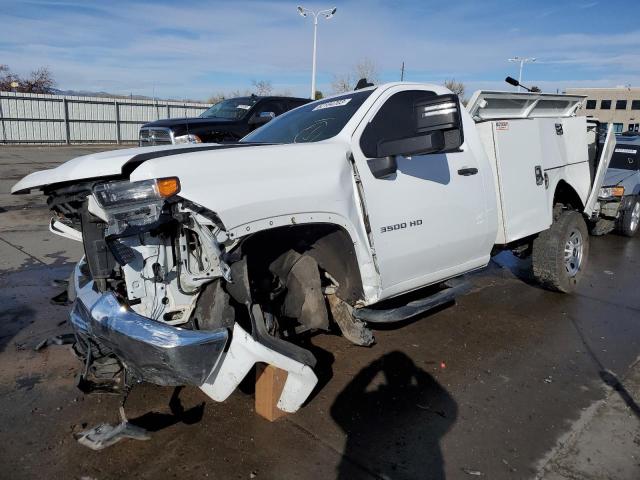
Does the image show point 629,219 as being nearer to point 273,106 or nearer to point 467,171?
point 467,171

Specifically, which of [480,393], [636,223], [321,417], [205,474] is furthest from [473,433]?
[636,223]

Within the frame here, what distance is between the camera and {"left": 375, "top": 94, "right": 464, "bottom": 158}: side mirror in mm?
3186

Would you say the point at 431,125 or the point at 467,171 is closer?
the point at 431,125

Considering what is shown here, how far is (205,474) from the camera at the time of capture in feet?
9.70

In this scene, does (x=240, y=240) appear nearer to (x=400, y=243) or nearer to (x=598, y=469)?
(x=400, y=243)

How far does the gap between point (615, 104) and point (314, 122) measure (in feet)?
239

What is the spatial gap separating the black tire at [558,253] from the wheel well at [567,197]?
221 millimetres

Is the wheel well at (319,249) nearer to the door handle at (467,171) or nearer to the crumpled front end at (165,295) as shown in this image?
the crumpled front end at (165,295)

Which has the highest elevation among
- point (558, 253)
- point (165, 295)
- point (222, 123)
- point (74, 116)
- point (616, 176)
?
point (74, 116)

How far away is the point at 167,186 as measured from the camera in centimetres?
264

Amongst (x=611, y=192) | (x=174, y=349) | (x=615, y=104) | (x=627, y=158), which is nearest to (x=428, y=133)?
(x=174, y=349)

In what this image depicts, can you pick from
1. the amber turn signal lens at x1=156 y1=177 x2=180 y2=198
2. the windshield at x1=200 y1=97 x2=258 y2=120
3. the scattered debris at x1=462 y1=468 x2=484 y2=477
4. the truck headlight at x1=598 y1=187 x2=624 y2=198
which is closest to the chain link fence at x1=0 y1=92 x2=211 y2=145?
the windshield at x1=200 y1=97 x2=258 y2=120

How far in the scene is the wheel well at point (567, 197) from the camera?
6.16m

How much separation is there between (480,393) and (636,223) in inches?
308
